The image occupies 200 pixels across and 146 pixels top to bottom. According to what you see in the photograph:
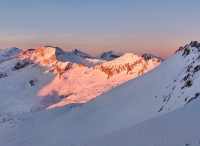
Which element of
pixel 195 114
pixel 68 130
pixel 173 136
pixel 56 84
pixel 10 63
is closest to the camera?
pixel 173 136

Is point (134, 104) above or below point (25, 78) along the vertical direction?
above

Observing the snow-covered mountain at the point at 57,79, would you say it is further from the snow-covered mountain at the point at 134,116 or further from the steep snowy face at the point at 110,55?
the snow-covered mountain at the point at 134,116

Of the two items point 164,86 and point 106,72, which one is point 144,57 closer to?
point 106,72

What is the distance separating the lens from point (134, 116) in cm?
2647

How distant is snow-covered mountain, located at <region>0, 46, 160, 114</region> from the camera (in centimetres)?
8506

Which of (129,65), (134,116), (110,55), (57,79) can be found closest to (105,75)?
(129,65)

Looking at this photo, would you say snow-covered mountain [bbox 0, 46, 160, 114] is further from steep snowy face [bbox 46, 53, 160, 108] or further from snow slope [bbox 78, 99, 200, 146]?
snow slope [bbox 78, 99, 200, 146]

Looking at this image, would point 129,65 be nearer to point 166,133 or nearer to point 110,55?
point 110,55

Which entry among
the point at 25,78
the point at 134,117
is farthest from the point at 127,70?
the point at 134,117

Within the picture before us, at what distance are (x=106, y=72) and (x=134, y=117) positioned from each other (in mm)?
73373

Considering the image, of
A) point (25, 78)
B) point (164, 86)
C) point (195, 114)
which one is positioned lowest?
point (25, 78)

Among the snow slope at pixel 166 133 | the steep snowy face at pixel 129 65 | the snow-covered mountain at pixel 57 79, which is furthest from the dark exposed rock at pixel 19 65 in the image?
the snow slope at pixel 166 133

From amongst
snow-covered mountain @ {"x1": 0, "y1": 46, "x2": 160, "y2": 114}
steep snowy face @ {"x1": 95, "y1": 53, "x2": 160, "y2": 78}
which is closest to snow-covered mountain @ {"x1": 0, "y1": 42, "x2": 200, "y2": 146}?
snow-covered mountain @ {"x1": 0, "y1": 46, "x2": 160, "y2": 114}

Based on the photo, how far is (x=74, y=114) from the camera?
3581 cm
